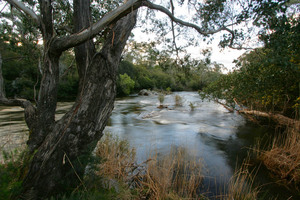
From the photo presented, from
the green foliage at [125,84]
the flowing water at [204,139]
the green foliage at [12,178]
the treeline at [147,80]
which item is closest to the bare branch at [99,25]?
the green foliage at [12,178]

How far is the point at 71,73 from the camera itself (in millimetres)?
20688

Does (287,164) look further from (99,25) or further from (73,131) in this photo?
(99,25)

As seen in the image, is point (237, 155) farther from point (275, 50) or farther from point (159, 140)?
point (275, 50)

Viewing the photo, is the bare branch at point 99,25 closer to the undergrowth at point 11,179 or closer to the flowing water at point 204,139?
the undergrowth at point 11,179

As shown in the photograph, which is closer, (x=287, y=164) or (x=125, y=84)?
(x=287, y=164)

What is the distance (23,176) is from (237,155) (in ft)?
20.8

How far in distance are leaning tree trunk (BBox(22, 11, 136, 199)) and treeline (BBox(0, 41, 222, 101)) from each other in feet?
2.05

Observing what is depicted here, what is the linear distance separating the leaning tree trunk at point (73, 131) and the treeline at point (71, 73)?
2.05 ft

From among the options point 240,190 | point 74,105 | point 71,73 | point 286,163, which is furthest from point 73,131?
point 71,73

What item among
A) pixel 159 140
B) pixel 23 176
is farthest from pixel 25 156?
pixel 159 140

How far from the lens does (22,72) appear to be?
21453mm

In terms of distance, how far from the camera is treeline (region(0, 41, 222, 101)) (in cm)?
439

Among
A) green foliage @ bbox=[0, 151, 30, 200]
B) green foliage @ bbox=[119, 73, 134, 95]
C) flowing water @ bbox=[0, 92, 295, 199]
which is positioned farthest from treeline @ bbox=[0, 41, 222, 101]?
flowing water @ bbox=[0, 92, 295, 199]

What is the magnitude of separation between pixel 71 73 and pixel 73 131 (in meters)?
20.2
